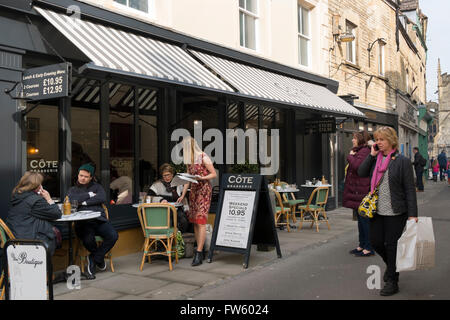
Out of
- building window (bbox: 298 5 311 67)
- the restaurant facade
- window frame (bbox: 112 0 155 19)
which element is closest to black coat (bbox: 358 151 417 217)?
the restaurant facade

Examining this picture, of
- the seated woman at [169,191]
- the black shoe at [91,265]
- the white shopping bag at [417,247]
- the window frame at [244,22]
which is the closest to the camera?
the white shopping bag at [417,247]

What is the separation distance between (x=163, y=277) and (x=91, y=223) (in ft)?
3.90

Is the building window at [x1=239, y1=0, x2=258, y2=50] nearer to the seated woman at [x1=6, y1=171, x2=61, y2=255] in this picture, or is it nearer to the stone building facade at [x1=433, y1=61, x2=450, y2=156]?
Result: the seated woman at [x1=6, y1=171, x2=61, y2=255]

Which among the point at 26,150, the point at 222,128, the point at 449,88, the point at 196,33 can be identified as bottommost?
the point at 26,150

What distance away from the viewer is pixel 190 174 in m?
6.56

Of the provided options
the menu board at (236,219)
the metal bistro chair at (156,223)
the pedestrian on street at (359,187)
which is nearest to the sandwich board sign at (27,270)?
the metal bistro chair at (156,223)

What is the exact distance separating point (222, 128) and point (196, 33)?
81.9 inches

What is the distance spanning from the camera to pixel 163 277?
5926 millimetres

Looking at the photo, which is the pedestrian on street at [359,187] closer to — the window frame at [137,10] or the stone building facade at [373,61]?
the window frame at [137,10]

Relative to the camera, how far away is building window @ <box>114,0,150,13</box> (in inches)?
303

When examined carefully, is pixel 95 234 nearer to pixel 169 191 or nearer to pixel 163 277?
pixel 163 277

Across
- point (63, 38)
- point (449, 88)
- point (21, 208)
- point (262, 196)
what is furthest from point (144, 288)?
point (449, 88)

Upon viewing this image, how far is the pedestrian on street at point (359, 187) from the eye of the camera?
703cm
